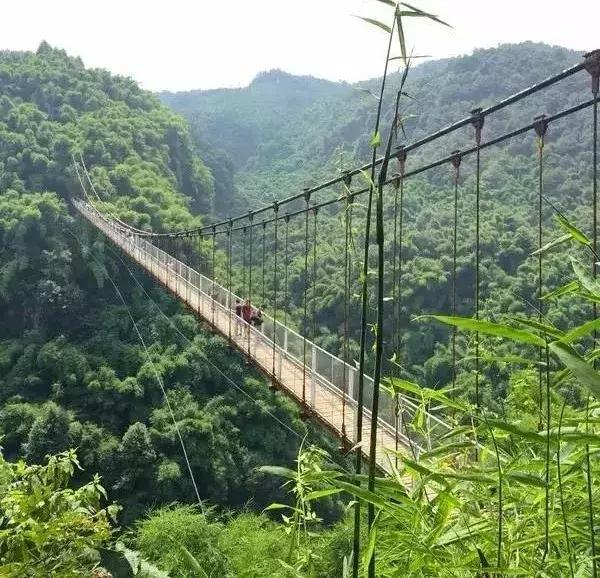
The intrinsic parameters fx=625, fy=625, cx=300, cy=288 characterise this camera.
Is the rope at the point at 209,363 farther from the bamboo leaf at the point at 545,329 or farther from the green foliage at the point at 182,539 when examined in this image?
the bamboo leaf at the point at 545,329

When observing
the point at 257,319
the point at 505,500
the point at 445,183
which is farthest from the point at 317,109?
the point at 505,500

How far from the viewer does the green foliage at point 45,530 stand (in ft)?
6.23

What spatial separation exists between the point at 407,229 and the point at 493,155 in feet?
A: 21.2

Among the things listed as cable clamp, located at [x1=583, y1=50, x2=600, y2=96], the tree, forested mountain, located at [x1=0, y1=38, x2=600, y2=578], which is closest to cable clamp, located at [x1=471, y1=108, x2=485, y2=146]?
cable clamp, located at [x1=583, y1=50, x2=600, y2=96]

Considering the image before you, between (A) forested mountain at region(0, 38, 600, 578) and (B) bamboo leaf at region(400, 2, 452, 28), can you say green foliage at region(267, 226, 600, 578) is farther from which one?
(B) bamboo leaf at region(400, 2, 452, 28)

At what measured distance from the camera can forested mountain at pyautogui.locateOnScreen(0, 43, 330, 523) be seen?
542 inches

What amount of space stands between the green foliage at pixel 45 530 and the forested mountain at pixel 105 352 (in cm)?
728

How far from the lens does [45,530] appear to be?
74.4 inches

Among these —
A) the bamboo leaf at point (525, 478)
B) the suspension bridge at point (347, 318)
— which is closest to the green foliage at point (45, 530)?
the suspension bridge at point (347, 318)

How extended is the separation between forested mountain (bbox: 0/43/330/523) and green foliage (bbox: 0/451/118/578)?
23.9 ft

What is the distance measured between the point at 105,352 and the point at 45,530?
53.7ft

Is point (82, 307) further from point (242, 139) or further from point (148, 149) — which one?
point (242, 139)

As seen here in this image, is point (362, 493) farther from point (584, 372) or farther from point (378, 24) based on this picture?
point (378, 24)

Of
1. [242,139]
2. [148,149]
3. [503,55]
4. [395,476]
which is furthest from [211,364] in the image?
[242,139]
